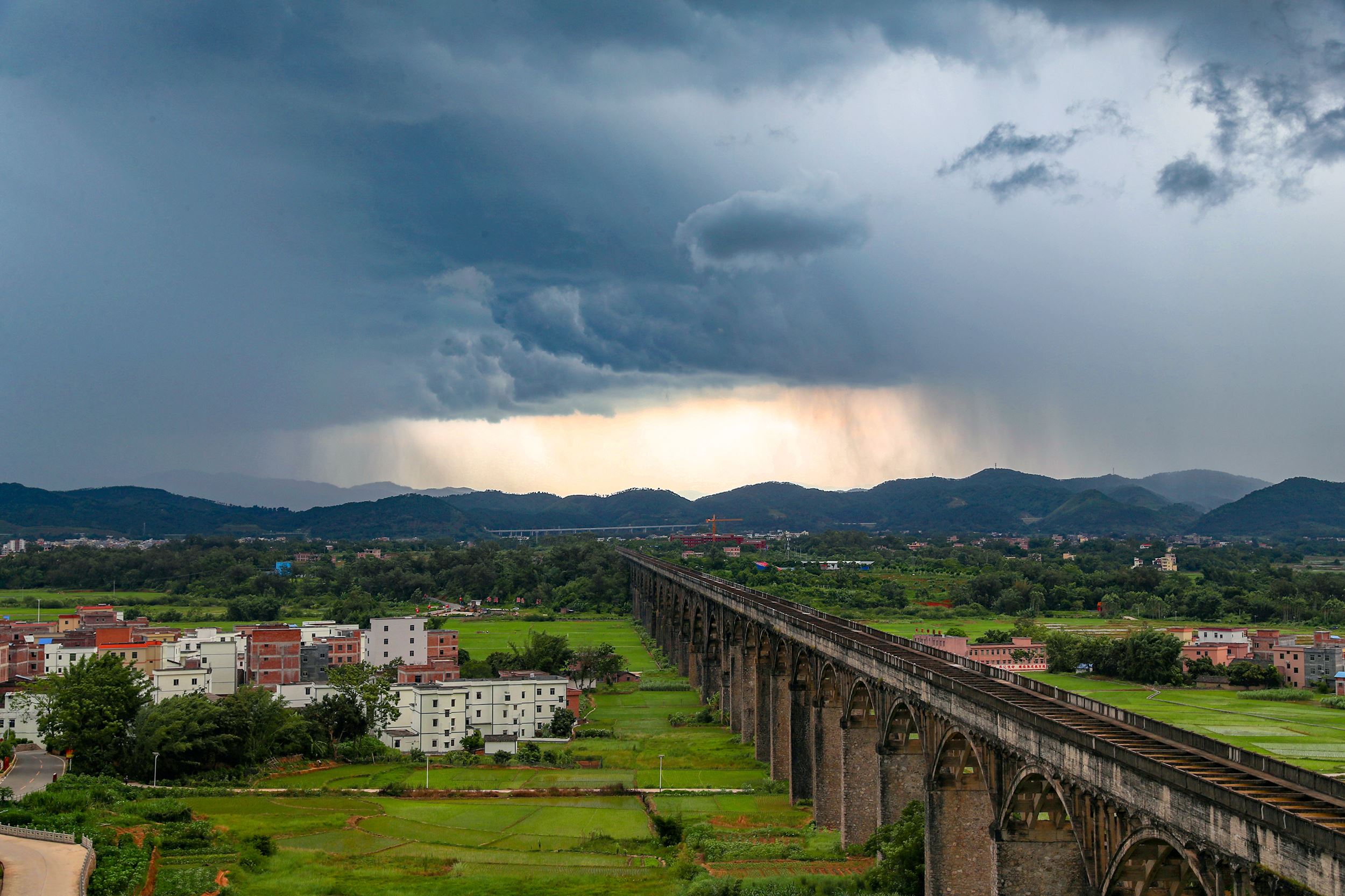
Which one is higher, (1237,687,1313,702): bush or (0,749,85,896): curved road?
(0,749,85,896): curved road

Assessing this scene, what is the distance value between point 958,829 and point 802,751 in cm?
2257

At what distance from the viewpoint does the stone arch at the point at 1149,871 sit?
2723 centimetres

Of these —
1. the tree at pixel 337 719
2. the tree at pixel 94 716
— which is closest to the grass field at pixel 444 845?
the tree at pixel 94 716

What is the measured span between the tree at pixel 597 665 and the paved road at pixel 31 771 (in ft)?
160

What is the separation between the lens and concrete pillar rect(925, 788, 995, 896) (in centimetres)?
4172

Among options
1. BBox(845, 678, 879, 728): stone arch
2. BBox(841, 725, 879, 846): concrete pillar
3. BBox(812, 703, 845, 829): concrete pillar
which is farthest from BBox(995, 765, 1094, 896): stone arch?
BBox(812, 703, 845, 829): concrete pillar

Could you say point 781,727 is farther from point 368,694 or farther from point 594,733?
point 368,694

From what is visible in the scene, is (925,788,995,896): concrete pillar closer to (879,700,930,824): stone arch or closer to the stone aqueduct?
the stone aqueduct

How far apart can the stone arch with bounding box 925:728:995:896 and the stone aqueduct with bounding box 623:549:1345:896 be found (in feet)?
0.19

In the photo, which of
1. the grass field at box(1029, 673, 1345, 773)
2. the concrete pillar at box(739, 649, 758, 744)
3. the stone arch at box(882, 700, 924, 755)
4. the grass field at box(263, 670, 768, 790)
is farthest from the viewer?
the concrete pillar at box(739, 649, 758, 744)

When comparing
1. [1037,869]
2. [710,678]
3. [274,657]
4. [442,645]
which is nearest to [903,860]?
[1037,869]

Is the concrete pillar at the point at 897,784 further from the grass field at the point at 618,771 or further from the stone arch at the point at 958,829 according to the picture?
the grass field at the point at 618,771

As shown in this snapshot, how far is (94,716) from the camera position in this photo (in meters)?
70.7

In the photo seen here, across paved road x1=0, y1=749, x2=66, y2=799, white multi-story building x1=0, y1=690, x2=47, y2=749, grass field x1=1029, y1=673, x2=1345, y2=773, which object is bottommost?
grass field x1=1029, y1=673, x2=1345, y2=773
